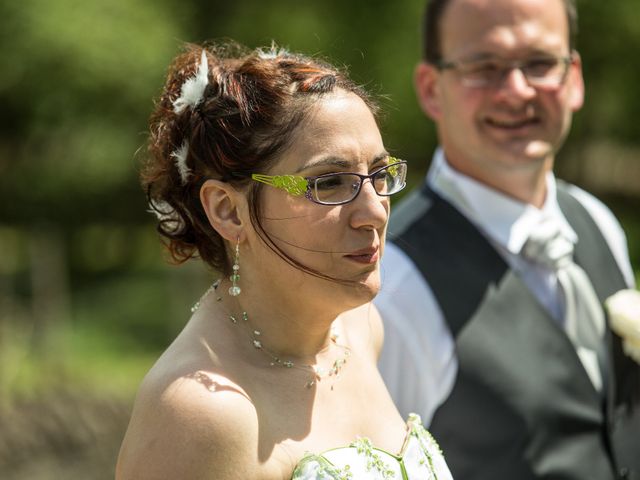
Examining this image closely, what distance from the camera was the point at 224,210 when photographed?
6.93ft

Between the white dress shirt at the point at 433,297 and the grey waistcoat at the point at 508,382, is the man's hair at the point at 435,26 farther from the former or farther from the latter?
the grey waistcoat at the point at 508,382

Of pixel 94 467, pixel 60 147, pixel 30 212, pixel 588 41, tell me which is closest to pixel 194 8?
pixel 60 147

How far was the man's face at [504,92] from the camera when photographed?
323 cm

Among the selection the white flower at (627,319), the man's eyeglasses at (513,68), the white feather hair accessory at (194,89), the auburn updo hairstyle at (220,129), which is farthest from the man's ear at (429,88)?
the white feather hair accessory at (194,89)

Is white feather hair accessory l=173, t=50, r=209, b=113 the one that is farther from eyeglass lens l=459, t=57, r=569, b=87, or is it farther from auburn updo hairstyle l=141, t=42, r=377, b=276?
eyeglass lens l=459, t=57, r=569, b=87

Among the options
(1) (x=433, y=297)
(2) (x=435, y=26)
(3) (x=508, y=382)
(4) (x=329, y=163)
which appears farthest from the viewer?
(2) (x=435, y=26)

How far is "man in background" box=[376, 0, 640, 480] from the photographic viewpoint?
2.91 meters

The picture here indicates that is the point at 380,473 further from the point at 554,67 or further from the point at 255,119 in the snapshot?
the point at 554,67

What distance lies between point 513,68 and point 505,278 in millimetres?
728

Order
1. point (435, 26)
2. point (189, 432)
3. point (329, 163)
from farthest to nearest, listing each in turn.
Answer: point (435, 26)
point (329, 163)
point (189, 432)

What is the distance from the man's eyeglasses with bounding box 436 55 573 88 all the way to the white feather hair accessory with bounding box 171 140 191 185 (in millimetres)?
1412

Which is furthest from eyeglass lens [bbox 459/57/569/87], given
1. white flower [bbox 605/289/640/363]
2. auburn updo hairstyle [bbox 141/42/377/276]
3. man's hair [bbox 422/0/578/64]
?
auburn updo hairstyle [bbox 141/42/377/276]

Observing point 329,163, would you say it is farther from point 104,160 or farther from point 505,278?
point 104,160

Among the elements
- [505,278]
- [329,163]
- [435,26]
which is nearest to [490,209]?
[505,278]
